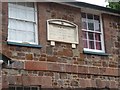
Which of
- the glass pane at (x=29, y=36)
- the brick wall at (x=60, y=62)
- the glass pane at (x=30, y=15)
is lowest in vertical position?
the brick wall at (x=60, y=62)

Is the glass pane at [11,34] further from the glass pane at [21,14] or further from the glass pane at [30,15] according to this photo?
the glass pane at [30,15]

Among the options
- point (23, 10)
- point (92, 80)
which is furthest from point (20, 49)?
point (92, 80)

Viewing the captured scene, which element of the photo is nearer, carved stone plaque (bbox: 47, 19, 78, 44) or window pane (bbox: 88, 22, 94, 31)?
carved stone plaque (bbox: 47, 19, 78, 44)

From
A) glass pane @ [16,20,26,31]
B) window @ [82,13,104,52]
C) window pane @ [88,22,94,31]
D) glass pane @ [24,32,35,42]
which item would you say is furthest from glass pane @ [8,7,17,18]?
window pane @ [88,22,94,31]

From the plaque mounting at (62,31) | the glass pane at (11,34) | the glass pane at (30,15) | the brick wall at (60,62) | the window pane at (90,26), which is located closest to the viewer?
the brick wall at (60,62)

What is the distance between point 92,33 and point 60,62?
2.43 m

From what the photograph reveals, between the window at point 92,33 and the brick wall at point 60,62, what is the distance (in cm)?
26

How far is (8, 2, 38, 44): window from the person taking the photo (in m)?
12.4

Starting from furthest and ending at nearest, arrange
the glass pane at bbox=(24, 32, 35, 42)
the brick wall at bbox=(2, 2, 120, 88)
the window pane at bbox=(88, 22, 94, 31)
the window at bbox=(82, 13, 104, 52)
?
the window pane at bbox=(88, 22, 94, 31) < the window at bbox=(82, 13, 104, 52) < the glass pane at bbox=(24, 32, 35, 42) < the brick wall at bbox=(2, 2, 120, 88)

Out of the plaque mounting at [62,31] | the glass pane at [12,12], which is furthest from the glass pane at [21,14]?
the plaque mounting at [62,31]

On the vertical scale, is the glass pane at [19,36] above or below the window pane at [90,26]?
below

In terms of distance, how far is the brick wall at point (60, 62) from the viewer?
11953 mm

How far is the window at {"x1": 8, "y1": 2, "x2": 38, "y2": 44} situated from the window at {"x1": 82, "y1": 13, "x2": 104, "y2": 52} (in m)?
2.42

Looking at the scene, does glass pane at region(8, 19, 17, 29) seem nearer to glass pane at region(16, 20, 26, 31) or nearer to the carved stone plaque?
glass pane at region(16, 20, 26, 31)
